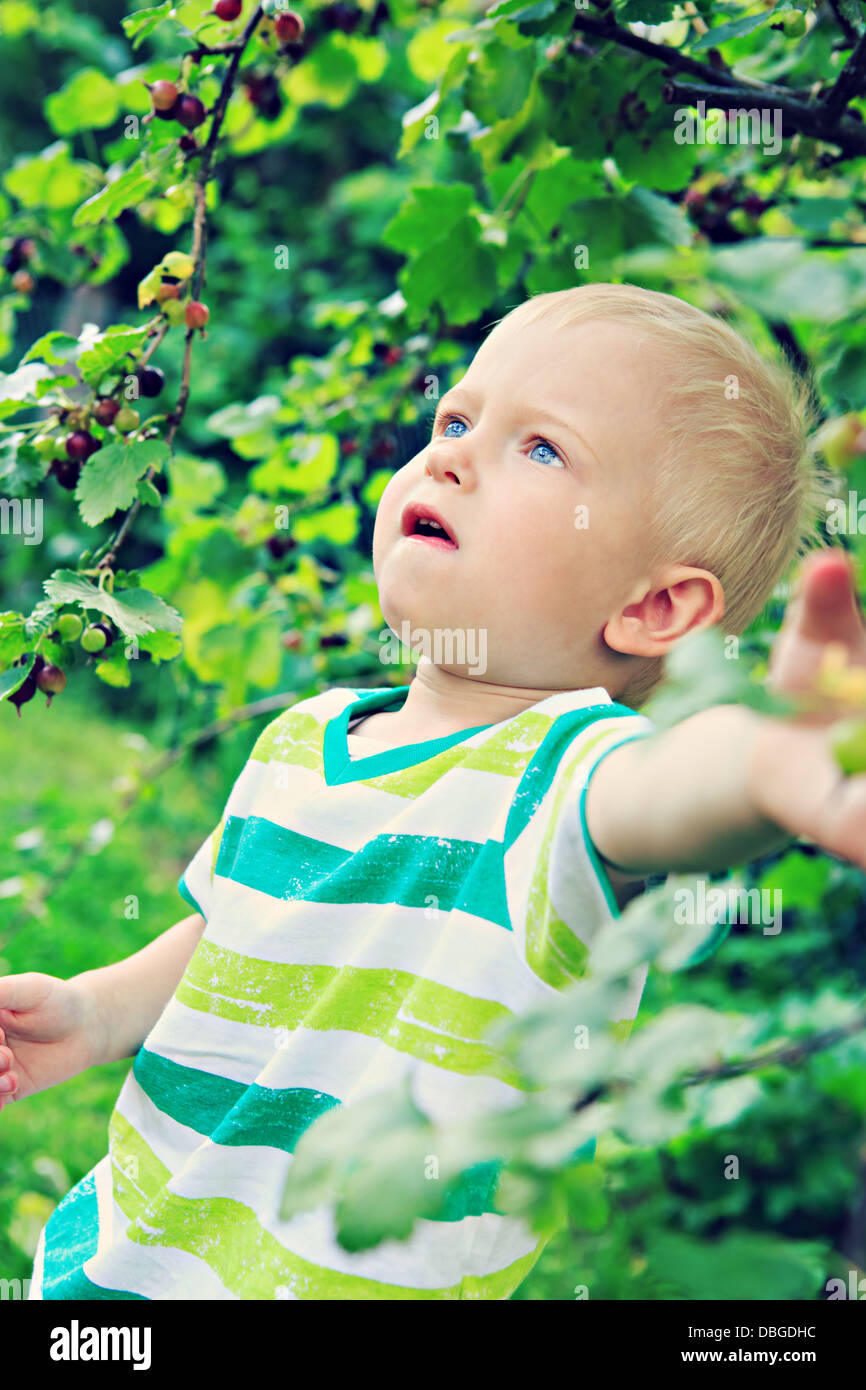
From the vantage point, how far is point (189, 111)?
3.41 feet

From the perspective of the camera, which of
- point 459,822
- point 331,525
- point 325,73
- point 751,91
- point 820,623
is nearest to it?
point 820,623

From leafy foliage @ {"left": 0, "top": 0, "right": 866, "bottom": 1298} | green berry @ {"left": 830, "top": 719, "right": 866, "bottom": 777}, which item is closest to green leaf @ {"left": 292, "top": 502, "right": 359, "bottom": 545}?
leafy foliage @ {"left": 0, "top": 0, "right": 866, "bottom": 1298}

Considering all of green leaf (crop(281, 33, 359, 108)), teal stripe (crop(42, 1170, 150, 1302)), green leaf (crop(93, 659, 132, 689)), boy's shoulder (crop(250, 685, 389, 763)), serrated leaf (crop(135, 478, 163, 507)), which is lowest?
teal stripe (crop(42, 1170, 150, 1302))

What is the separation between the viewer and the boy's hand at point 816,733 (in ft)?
1.55

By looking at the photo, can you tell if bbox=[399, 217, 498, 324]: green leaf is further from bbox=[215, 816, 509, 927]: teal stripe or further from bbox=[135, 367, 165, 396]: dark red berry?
bbox=[215, 816, 509, 927]: teal stripe

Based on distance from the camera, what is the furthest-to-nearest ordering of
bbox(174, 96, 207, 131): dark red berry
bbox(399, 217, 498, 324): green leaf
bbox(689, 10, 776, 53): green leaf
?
bbox(399, 217, 498, 324): green leaf < bbox(174, 96, 207, 131): dark red berry < bbox(689, 10, 776, 53): green leaf

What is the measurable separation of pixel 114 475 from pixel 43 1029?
0.47 metres

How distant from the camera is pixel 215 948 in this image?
92cm

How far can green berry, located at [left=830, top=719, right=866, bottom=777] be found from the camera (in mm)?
379

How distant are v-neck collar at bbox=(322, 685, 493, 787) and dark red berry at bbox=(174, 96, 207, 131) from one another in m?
0.55

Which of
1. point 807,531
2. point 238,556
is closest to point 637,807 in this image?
point 807,531

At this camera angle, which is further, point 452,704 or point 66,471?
point 66,471

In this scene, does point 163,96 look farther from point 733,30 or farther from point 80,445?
point 733,30

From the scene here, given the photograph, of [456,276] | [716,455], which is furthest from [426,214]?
[716,455]
